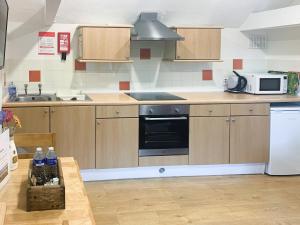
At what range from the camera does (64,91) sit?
5105 mm

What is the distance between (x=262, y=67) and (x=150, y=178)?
7.31ft

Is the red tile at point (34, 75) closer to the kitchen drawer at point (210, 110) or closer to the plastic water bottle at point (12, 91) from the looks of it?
the plastic water bottle at point (12, 91)

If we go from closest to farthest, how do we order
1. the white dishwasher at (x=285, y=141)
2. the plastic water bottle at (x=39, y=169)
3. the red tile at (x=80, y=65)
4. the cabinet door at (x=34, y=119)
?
the plastic water bottle at (x=39, y=169) < the cabinet door at (x=34, y=119) < the white dishwasher at (x=285, y=141) < the red tile at (x=80, y=65)

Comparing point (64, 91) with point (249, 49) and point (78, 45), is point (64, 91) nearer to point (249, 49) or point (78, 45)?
point (78, 45)

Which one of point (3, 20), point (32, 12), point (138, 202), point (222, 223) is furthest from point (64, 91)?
point (222, 223)

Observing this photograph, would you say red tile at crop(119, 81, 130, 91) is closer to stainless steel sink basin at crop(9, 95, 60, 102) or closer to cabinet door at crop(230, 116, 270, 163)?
stainless steel sink basin at crop(9, 95, 60, 102)

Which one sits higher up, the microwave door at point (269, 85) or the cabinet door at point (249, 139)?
the microwave door at point (269, 85)

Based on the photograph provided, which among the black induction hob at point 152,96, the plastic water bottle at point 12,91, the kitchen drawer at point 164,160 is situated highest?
the plastic water bottle at point 12,91

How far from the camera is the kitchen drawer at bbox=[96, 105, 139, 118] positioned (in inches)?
182

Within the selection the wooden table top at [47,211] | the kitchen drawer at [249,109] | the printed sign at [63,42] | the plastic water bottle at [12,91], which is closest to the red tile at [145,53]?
the printed sign at [63,42]

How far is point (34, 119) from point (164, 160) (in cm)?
145

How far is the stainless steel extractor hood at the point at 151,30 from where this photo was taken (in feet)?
15.7

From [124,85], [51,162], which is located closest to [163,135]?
[124,85]

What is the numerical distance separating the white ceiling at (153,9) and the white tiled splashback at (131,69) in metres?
0.18
